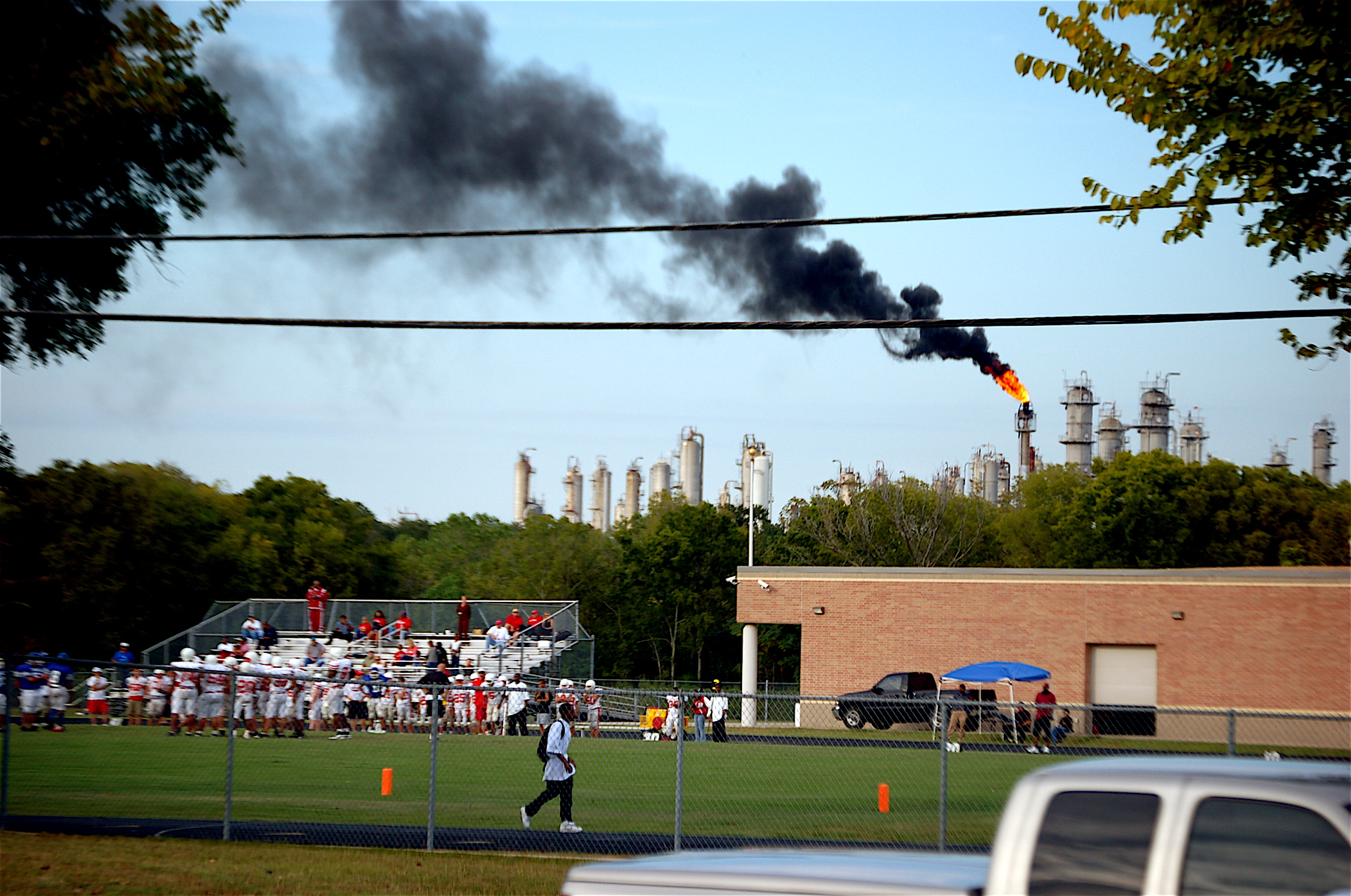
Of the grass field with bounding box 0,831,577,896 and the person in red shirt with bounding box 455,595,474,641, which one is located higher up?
the person in red shirt with bounding box 455,595,474,641

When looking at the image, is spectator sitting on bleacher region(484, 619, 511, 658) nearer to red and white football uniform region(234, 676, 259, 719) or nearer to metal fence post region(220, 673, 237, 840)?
red and white football uniform region(234, 676, 259, 719)

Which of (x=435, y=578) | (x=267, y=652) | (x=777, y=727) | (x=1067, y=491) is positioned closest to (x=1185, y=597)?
(x=777, y=727)

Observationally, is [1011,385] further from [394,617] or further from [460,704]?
[394,617]

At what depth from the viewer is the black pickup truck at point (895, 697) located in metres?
31.9

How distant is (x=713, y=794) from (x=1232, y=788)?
15.1 m

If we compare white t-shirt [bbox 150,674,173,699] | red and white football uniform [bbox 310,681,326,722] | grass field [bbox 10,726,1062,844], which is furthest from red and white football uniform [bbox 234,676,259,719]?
white t-shirt [bbox 150,674,173,699]

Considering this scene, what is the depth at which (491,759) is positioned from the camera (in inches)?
938

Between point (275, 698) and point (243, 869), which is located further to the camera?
point (275, 698)

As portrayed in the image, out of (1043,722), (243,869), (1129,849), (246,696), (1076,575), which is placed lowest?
(243,869)

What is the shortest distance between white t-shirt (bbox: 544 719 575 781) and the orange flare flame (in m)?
15.1

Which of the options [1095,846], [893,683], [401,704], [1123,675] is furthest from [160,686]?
[1123,675]

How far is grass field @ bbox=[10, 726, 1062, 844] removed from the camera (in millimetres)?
15680

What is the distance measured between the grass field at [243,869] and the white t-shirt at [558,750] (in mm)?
1446

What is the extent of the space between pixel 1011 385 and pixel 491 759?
14327 millimetres
